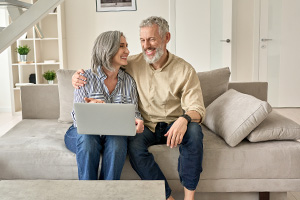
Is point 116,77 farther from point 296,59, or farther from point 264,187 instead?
point 296,59

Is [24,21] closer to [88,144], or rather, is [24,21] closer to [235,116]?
[88,144]

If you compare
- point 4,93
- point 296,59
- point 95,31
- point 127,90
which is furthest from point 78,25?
point 127,90

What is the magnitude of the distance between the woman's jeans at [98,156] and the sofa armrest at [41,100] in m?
0.92

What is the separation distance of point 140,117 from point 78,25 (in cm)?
368

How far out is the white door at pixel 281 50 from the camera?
547 cm

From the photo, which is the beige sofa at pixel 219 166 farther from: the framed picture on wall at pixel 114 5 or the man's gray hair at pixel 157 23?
the framed picture on wall at pixel 114 5

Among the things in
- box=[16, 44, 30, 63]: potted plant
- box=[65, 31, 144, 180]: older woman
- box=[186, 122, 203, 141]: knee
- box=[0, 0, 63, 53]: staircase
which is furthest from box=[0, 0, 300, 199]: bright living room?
box=[0, 0, 63, 53]: staircase

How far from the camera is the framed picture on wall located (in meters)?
5.56

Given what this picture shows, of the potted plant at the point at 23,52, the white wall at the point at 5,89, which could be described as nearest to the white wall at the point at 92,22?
the potted plant at the point at 23,52

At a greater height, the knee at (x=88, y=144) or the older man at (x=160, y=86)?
the older man at (x=160, y=86)

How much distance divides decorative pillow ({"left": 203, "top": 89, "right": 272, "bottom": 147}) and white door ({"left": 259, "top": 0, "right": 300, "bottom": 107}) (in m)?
3.30

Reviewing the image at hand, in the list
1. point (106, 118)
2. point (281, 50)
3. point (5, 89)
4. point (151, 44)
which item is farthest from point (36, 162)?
point (281, 50)

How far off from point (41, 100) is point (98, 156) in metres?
1.05

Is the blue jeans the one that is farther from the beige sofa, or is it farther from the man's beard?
the man's beard
